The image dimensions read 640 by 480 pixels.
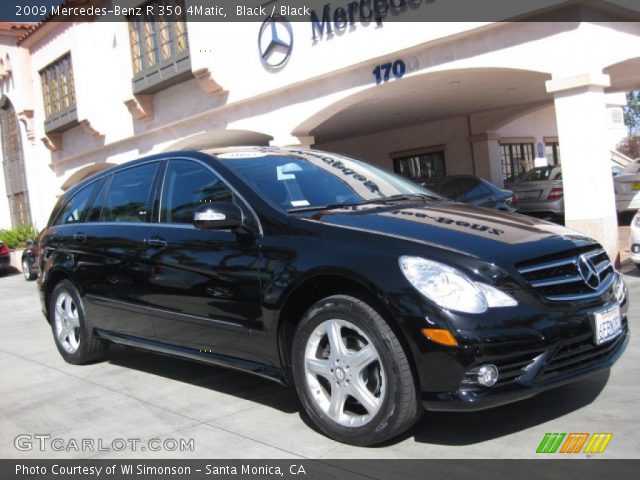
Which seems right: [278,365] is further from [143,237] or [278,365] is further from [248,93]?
[248,93]

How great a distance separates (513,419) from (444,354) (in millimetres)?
938

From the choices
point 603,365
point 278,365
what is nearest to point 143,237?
point 278,365

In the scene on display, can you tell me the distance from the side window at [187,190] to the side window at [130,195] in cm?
24

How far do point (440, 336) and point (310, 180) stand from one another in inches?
65.9

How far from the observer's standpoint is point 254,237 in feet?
13.2

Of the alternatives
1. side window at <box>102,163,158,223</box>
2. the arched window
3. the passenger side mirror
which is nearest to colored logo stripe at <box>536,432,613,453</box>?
the passenger side mirror

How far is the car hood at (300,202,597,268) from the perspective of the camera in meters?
3.39

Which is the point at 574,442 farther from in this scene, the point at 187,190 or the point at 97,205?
the point at 97,205

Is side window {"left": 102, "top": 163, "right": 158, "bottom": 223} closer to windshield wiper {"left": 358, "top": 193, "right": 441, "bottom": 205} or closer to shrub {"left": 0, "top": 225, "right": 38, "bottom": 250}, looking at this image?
windshield wiper {"left": 358, "top": 193, "right": 441, "bottom": 205}

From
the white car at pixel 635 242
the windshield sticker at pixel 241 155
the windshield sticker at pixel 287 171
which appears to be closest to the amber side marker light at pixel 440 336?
the windshield sticker at pixel 287 171

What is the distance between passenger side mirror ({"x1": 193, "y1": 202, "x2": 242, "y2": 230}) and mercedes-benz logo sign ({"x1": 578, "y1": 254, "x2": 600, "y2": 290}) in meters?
1.92

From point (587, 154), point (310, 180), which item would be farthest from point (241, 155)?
point (587, 154)

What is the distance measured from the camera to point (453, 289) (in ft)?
10.6

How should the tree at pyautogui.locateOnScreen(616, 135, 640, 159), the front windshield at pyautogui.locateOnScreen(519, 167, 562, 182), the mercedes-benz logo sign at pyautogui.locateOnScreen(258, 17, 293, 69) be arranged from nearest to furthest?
the mercedes-benz logo sign at pyautogui.locateOnScreen(258, 17, 293, 69)
the front windshield at pyautogui.locateOnScreen(519, 167, 562, 182)
the tree at pyautogui.locateOnScreen(616, 135, 640, 159)
